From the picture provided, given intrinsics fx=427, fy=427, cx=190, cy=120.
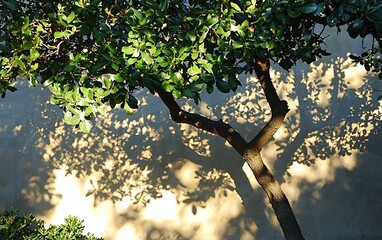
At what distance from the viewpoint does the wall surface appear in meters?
6.61

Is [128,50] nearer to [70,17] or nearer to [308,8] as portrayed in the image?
[70,17]

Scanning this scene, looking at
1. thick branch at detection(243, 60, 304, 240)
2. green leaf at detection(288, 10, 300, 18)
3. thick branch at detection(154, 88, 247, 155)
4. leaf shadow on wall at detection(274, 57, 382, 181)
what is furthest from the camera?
leaf shadow on wall at detection(274, 57, 382, 181)

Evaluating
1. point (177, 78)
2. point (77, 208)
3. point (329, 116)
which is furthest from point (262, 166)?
point (77, 208)

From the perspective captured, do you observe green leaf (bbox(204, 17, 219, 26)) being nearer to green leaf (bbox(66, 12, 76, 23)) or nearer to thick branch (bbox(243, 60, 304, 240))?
green leaf (bbox(66, 12, 76, 23))

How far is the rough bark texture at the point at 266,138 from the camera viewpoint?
4.19 meters

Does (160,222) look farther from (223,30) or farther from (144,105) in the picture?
(223,30)

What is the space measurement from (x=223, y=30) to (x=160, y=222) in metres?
4.80

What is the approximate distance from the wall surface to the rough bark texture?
235 cm

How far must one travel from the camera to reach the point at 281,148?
265 inches

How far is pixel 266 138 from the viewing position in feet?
14.4

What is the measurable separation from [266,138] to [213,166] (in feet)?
8.24

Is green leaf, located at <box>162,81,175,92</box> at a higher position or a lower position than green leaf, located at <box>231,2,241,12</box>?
lower

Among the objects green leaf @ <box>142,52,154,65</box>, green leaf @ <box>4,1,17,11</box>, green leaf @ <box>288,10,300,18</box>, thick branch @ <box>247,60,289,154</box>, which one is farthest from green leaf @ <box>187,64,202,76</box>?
thick branch @ <box>247,60,289,154</box>

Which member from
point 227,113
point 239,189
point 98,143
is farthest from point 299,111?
point 98,143
